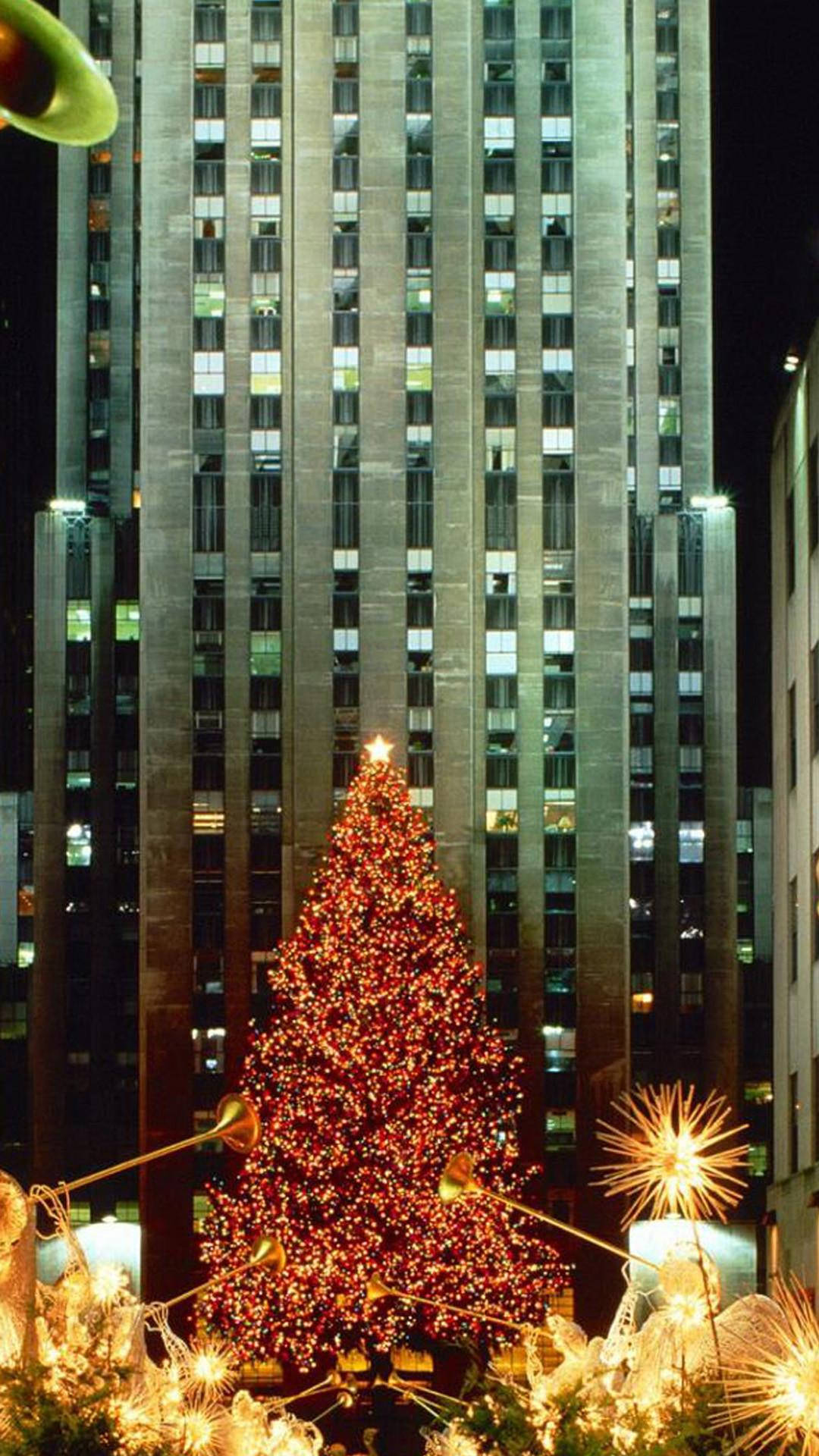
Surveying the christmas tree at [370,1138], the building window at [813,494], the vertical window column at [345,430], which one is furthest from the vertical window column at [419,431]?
the building window at [813,494]

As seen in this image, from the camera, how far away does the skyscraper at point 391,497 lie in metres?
82.2

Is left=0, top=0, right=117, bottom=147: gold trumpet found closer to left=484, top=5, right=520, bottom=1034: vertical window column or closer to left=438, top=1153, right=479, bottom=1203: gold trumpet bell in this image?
left=438, top=1153, right=479, bottom=1203: gold trumpet bell

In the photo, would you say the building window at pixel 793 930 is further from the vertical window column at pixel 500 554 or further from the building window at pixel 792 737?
the vertical window column at pixel 500 554

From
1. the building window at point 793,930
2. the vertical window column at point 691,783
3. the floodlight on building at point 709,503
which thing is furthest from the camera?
the floodlight on building at point 709,503

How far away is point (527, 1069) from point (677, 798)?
545 inches

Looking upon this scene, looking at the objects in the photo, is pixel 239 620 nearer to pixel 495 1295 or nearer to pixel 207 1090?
pixel 207 1090

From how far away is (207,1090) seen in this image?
268 feet

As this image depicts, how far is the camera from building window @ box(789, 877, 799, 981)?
145 ft

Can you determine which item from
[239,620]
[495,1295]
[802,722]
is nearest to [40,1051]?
[239,620]

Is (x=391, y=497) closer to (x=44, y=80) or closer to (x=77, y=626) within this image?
(x=77, y=626)

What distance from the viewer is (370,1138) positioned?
178 feet

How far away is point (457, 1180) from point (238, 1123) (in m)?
2.89

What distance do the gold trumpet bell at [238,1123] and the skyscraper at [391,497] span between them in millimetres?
63562

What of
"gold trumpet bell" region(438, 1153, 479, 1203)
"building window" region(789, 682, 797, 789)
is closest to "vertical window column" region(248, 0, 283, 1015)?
"building window" region(789, 682, 797, 789)
